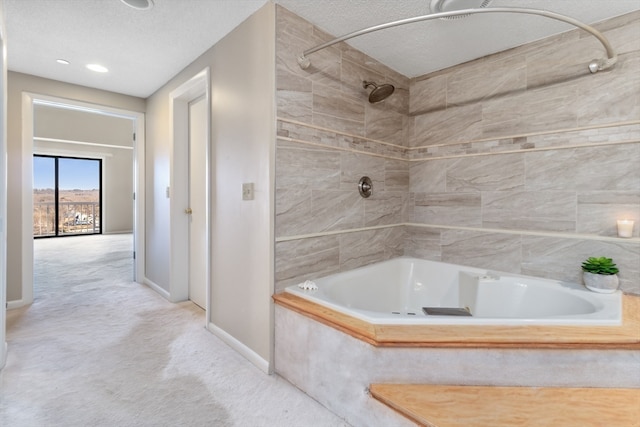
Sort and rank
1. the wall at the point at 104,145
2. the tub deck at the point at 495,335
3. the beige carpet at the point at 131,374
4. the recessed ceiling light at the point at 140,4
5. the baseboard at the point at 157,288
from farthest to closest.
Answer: the wall at the point at 104,145, the baseboard at the point at 157,288, the recessed ceiling light at the point at 140,4, the beige carpet at the point at 131,374, the tub deck at the point at 495,335

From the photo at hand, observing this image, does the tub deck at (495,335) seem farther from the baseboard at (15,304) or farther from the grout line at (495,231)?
the baseboard at (15,304)

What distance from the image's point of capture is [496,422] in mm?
1146

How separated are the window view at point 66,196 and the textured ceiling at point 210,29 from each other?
573 centimetres

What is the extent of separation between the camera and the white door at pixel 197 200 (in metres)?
2.86

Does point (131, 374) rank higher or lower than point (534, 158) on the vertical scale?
lower

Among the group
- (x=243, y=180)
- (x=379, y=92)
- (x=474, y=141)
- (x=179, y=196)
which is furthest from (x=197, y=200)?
(x=474, y=141)

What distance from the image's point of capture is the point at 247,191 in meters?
1.97

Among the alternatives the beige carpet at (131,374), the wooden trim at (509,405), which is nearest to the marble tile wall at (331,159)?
the beige carpet at (131,374)

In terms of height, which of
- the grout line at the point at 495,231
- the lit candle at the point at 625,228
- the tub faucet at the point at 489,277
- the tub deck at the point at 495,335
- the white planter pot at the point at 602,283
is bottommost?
the tub deck at the point at 495,335

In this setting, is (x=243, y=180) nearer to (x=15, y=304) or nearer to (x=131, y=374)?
(x=131, y=374)

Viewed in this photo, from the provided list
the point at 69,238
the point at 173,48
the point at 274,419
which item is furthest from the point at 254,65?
the point at 69,238

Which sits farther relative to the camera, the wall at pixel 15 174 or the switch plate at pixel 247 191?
the wall at pixel 15 174

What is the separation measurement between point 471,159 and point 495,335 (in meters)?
1.62

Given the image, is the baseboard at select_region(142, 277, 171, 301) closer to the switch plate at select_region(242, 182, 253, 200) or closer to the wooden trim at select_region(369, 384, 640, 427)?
the switch plate at select_region(242, 182, 253, 200)
